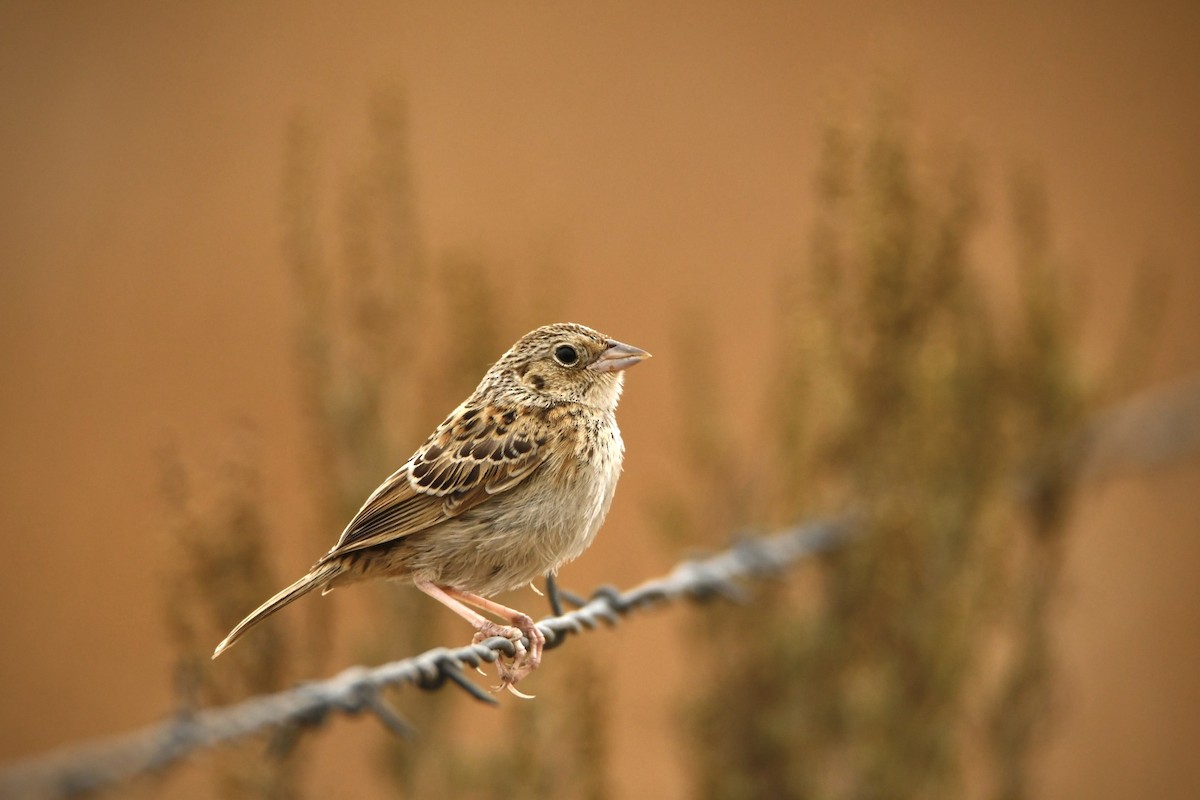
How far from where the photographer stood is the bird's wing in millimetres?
2926

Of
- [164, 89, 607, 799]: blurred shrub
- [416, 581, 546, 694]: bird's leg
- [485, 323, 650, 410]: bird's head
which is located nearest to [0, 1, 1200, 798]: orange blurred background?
[164, 89, 607, 799]: blurred shrub

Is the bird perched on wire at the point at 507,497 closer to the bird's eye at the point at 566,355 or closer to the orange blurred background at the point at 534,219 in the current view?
the bird's eye at the point at 566,355

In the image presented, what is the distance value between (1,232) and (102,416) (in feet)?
5.17

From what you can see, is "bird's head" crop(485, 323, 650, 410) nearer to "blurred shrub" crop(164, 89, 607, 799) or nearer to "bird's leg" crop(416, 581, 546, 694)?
"bird's leg" crop(416, 581, 546, 694)

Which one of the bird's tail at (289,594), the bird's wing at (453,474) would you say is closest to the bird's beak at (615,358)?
the bird's wing at (453,474)

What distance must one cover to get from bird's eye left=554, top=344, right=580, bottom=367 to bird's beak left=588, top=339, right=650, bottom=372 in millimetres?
43

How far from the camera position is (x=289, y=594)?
2646mm

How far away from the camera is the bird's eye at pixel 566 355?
304cm

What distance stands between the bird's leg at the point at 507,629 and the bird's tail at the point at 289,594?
186 mm

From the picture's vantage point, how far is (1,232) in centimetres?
962

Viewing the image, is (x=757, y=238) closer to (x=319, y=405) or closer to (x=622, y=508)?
(x=622, y=508)

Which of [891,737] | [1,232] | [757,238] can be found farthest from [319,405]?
[757,238]

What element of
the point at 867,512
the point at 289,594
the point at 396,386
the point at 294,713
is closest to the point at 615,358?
the point at 289,594

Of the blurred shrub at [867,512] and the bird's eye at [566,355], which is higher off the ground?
the bird's eye at [566,355]
